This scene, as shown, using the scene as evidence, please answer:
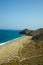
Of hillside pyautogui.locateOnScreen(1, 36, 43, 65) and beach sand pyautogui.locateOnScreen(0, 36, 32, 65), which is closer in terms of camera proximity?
hillside pyautogui.locateOnScreen(1, 36, 43, 65)

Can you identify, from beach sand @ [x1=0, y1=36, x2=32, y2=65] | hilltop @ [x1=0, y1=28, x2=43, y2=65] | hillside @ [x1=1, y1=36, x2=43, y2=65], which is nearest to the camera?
hillside @ [x1=1, y1=36, x2=43, y2=65]

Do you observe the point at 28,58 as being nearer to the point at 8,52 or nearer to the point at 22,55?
the point at 22,55

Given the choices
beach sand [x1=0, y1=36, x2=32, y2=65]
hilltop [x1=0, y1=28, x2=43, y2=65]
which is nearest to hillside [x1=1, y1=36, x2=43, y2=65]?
hilltop [x1=0, y1=28, x2=43, y2=65]

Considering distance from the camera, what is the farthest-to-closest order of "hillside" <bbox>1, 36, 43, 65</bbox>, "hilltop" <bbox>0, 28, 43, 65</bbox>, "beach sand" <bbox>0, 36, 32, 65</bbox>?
"beach sand" <bbox>0, 36, 32, 65</bbox> → "hilltop" <bbox>0, 28, 43, 65</bbox> → "hillside" <bbox>1, 36, 43, 65</bbox>

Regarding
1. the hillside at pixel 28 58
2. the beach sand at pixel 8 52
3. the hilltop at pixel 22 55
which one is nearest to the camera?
the hillside at pixel 28 58

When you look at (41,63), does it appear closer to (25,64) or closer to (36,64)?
(36,64)

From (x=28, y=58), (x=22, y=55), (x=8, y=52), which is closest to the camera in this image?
(x=28, y=58)

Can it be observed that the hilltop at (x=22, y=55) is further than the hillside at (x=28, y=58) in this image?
Yes

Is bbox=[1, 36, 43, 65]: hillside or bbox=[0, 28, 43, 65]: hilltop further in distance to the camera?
bbox=[0, 28, 43, 65]: hilltop

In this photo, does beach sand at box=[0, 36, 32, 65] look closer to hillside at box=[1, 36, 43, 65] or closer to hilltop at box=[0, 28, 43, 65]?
hilltop at box=[0, 28, 43, 65]

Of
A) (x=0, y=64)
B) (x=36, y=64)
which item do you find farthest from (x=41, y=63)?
(x=0, y=64)

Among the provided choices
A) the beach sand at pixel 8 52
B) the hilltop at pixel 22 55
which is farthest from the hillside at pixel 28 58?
the beach sand at pixel 8 52

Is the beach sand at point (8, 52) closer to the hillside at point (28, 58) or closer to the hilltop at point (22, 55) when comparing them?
the hilltop at point (22, 55)

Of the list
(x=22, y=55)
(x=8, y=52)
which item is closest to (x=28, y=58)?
(x=22, y=55)
